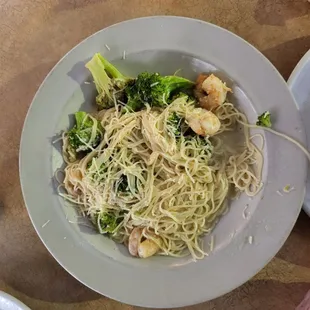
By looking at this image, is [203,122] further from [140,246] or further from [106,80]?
[140,246]

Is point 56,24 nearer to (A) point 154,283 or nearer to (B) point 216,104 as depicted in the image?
(B) point 216,104

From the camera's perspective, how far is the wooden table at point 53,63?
2396 mm

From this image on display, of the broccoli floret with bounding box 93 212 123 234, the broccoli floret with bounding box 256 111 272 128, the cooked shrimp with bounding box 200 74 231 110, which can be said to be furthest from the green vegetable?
the broccoli floret with bounding box 256 111 272 128

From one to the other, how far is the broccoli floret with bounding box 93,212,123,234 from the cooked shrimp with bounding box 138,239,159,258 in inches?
6.0

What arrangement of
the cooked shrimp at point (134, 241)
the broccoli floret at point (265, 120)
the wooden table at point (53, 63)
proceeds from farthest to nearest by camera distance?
the wooden table at point (53, 63) → the cooked shrimp at point (134, 241) → the broccoli floret at point (265, 120)

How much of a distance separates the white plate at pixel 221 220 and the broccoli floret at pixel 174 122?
0.20 metres

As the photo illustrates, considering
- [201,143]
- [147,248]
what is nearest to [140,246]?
[147,248]

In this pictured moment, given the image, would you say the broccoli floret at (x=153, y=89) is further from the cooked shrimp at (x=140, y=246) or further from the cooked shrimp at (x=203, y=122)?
the cooked shrimp at (x=140, y=246)

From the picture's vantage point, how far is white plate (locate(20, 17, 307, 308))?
214 centimetres

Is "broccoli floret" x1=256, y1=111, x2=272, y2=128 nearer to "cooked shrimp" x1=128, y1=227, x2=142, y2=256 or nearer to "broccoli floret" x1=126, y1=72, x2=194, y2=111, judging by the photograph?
"broccoli floret" x1=126, y1=72, x2=194, y2=111

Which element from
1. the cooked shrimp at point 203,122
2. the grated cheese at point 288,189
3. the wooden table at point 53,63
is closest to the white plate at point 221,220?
the grated cheese at point 288,189

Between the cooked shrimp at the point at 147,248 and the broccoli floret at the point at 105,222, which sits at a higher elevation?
the broccoli floret at the point at 105,222

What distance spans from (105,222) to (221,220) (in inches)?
19.1

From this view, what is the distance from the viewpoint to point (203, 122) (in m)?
2.19
